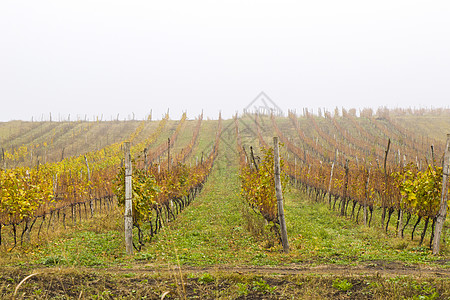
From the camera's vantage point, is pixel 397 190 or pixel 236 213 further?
pixel 236 213

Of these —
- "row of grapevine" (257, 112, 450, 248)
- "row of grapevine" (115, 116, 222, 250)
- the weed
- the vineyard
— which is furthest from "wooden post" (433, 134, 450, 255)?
"row of grapevine" (115, 116, 222, 250)

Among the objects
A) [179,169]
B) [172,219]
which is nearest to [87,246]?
[172,219]

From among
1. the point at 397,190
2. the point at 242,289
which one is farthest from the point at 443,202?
the point at 242,289

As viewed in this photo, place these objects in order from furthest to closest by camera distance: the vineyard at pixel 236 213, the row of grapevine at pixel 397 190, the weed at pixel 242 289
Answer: the row of grapevine at pixel 397 190 < the vineyard at pixel 236 213 < the weed at pixel 242 289

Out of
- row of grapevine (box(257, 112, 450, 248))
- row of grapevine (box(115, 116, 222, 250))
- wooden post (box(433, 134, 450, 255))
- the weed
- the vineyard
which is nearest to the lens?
the weed

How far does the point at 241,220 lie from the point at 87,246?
6940mm

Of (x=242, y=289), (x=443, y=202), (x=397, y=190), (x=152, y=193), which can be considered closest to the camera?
(x=242, y=289)

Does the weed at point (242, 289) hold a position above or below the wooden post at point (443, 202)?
below

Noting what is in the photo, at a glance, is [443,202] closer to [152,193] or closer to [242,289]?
[242,289]

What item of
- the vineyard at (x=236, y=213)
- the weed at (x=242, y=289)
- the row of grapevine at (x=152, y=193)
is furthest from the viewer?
the row of grapevine at (x=152, y=193)

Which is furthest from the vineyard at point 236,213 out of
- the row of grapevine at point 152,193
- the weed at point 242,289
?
the weed at point 242,289

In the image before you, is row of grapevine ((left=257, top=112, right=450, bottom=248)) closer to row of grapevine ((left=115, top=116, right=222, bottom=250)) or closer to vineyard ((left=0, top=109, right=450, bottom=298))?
vineyard ((left=0, top=109, right=450, bottom=298))

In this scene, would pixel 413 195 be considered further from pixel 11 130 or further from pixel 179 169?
pixel 11 130

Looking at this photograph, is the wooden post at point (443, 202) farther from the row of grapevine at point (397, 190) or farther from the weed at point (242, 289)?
the weed at point (242, 289)
